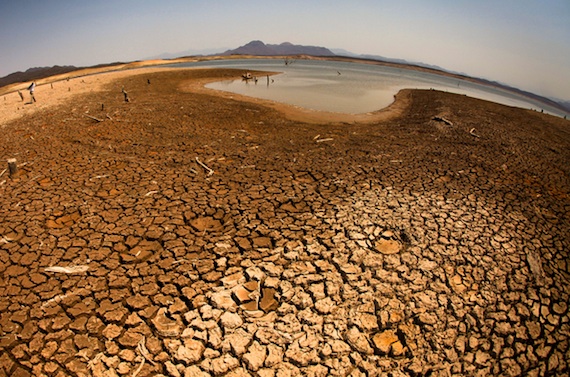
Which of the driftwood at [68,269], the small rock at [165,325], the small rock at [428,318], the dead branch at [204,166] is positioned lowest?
the small rock at [428,318]

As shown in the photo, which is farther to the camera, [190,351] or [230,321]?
[230,321]

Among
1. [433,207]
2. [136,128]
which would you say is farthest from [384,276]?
[136,128]

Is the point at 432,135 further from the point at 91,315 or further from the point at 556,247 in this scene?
the point at 91,315

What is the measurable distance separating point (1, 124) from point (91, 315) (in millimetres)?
13215

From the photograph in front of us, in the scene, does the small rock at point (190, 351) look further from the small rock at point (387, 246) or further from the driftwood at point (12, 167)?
the driftwood at point (12, 167)

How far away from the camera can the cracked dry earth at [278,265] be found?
9.69 ft

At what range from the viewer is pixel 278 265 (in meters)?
4.01

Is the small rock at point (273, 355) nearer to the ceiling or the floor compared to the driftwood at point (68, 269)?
nearer to the floor

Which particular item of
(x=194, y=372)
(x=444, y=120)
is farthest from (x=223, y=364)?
(x=444, y=120)

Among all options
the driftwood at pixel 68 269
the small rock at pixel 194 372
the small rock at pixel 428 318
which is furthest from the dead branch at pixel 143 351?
the small rock at pixel 428 318

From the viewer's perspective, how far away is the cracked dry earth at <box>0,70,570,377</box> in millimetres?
2953

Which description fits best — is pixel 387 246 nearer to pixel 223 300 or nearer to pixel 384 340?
pixel 384 340

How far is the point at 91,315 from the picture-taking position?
3275mm

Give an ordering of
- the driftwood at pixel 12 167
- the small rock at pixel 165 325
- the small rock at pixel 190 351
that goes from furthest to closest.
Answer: the driftwood at pixel 12 167, the small rock at pixel 165 325, the small rock at pixel 190 351
